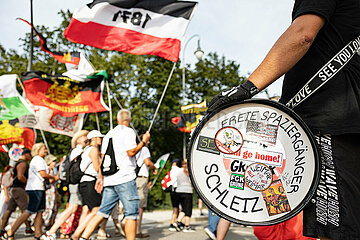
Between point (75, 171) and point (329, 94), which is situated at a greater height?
point (329, 94)

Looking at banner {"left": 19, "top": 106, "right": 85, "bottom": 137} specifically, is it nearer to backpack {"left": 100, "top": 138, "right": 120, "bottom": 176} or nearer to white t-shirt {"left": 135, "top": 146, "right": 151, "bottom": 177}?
white t-shirt {"left": 135, "top": 146, "right": 151, "bottom": 177}

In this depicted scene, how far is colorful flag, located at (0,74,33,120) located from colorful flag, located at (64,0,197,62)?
3853 millimetres

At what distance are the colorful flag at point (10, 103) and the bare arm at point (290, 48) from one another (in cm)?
928

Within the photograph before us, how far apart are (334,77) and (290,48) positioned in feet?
0.93

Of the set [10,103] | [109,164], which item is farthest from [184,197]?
[10,103]

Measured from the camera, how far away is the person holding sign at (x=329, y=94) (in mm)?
1562

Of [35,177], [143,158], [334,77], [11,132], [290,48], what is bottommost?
[35,177]

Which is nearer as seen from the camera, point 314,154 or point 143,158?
point 314,154

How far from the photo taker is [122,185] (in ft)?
15.0

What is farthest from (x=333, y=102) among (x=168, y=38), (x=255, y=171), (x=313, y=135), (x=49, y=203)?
(x=49, y=203)

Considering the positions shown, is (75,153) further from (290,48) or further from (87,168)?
(290,48)

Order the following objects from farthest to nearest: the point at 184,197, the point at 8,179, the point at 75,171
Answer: the point at 184,197 < the point at 8,179 < the point at 75,171

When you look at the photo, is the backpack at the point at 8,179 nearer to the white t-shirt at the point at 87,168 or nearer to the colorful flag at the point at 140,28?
the white t-shirt at the point at 87,168

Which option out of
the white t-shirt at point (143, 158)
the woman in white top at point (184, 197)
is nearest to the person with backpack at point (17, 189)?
the white t-shirt at point (143, 158)
